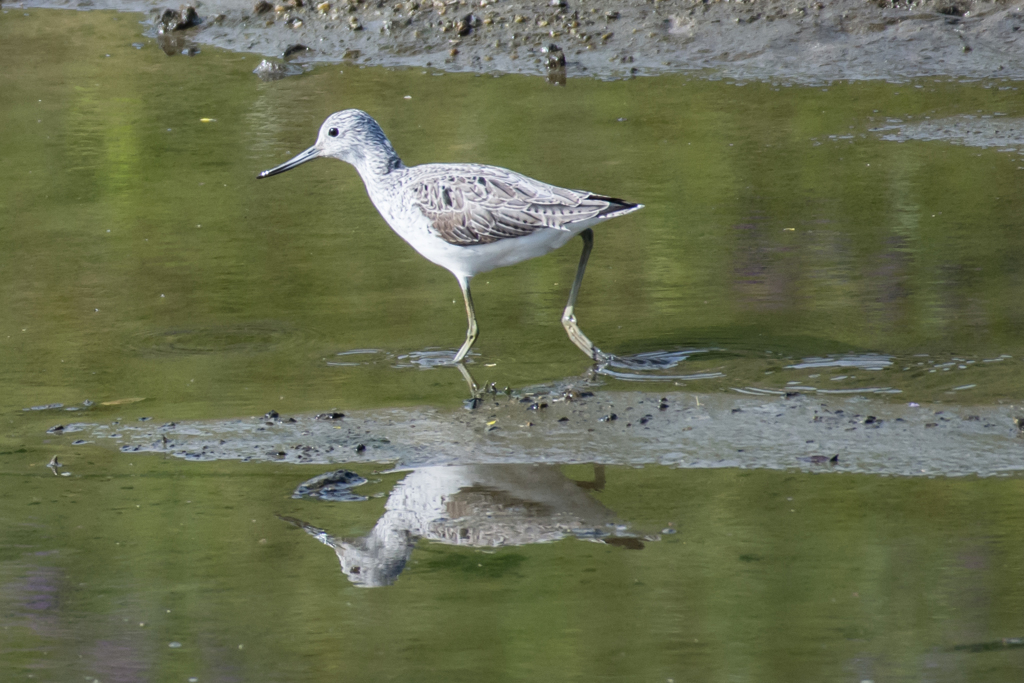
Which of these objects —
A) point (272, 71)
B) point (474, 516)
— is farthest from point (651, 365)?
point (272, 71)

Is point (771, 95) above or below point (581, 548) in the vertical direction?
above

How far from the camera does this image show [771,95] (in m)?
10.4

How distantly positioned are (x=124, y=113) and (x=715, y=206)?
486 centimetres

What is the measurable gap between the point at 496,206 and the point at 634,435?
4.14 ft

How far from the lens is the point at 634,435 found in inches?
210

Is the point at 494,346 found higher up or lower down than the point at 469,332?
lower down

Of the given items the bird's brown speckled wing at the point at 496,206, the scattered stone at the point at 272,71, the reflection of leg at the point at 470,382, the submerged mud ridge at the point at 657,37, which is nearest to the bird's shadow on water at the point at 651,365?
the reflection of leg at the point at 470,382

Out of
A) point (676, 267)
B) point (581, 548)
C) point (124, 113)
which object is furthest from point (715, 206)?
point (124, 113)

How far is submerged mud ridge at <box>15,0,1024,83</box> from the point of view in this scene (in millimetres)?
10781

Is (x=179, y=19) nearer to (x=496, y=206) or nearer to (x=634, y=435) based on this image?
(x=496, y=206)

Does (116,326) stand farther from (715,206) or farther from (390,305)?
(715,206)

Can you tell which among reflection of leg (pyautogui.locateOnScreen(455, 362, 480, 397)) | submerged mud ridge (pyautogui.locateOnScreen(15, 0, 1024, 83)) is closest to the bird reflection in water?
reflection of leg (pyautogui.locateOnScreen(455, 362, 480, 397))

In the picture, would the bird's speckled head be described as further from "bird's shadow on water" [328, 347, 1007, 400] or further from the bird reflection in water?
the bird reflection in water

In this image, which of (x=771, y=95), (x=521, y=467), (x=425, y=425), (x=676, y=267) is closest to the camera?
(x=521, y=467)
